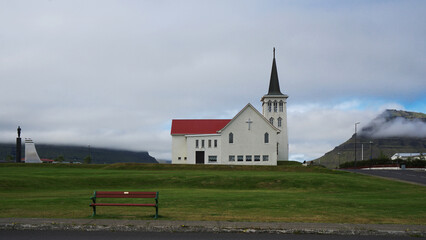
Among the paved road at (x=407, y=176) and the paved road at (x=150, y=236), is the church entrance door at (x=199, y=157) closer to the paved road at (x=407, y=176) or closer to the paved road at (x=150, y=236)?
the paved road at (x=407, y=176)

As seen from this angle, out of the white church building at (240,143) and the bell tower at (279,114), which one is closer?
the white church building at (240,143)

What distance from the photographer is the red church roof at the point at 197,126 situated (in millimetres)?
75312

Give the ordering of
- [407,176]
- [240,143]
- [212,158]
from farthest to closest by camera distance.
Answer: [212,158] → [240,143] → [407,176]

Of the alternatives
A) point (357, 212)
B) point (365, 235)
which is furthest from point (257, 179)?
point (365, 235)

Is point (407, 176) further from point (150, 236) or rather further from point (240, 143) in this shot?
point (150, 236)

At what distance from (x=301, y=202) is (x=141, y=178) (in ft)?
66.6

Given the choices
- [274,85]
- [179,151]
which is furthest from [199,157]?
[274,85]

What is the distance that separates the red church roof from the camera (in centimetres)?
7531

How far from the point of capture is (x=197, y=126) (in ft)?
251

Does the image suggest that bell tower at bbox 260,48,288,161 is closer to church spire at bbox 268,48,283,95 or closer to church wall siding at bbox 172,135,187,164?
church spire at bbox 268,48,283,95

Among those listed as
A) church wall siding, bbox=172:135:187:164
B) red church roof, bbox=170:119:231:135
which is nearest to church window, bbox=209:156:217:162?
red church roof, bbox=170:119:231:135

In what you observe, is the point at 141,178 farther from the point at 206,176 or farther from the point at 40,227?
the point at 40,227

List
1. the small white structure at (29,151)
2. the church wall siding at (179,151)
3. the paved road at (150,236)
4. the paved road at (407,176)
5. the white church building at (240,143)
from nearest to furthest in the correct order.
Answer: the paved road at (150,236) < the paved road at (407,176) < the white church building at (240,143) < the church wall siding at (179,151) < the small white structure at (29,151)

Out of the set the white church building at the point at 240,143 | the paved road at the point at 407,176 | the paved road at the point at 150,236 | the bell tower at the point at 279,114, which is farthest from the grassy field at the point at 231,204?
the bell tower at the point at 279,114
